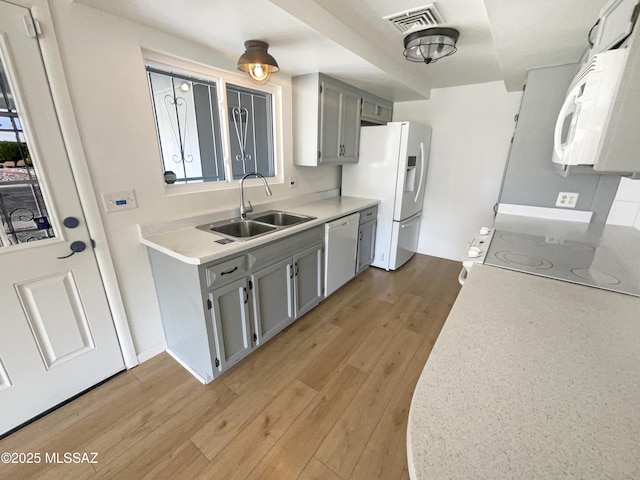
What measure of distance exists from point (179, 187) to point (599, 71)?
2289 mm

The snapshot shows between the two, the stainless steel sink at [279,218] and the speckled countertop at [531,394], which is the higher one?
the speckled countertop at [531,394]

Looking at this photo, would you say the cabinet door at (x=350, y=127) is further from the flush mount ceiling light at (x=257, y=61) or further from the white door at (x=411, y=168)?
the flush mount ceiling light at (x=257, y=61)

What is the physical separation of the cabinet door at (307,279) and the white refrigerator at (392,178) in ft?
3.84

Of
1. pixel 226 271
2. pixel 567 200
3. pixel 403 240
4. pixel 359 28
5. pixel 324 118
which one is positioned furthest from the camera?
pixel 403 240

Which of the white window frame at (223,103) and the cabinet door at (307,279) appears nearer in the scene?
the white window frame at (223,103)

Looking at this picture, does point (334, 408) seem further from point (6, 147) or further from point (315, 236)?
point (6, 147)

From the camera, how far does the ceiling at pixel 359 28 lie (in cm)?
131

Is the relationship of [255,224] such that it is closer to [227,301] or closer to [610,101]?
[227,301]

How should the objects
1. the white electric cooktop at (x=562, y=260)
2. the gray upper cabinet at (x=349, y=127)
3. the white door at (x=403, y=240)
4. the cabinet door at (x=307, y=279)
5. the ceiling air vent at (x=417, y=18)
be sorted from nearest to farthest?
1. the white electric cooktop at (x=562, y=260)
2. the ceiling air vent at (x=417, y=18)
3. the cabinet door at (x=307, y=279)
4. the gray upper cabinet at (x=349, y=127)
5. the white door at (x=403, y=240)

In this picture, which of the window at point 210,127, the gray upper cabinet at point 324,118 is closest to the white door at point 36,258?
the window at point 210,127

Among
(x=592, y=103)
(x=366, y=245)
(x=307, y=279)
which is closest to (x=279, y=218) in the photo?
(x=307, y=279)

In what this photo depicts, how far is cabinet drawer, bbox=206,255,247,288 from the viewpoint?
1508 millimetres

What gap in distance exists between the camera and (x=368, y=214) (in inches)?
120

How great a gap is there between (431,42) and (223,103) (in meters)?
1.57
